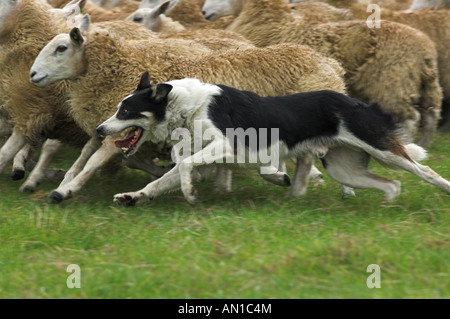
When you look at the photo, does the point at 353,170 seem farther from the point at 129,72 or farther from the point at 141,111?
the point at 129,72

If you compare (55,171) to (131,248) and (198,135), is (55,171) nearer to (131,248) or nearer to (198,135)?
(198,135)

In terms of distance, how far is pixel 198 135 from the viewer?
18.7 ft

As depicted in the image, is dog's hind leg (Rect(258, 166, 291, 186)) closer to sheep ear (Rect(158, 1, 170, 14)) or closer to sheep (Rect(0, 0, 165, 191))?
sheep (Rect(0, 0, 165, 191))

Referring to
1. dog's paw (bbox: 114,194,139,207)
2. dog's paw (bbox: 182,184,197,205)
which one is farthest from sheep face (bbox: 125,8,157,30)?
dog's paw (bbox: 182,184,197,205)

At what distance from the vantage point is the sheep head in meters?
6.38

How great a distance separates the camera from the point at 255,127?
568 centimetres

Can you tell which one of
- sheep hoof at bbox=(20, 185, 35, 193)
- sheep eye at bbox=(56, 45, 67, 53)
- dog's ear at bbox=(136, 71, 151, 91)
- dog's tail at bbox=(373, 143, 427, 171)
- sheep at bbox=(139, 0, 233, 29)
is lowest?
sheep at bbox=(139, 0, 233, 29)

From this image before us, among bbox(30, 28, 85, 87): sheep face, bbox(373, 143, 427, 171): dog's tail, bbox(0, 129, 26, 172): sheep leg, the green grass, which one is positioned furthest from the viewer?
bbox(0, 129, 26, 172): sheep leg

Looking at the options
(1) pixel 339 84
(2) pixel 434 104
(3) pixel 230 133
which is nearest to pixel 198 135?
(3) pixel 230 133

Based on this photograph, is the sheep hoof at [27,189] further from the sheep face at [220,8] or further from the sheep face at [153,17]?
the sheep face at [220,8]

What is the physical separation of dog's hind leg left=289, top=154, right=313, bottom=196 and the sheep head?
2048 millimetres

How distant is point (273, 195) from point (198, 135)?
988mm

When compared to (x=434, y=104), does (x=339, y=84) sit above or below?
above
